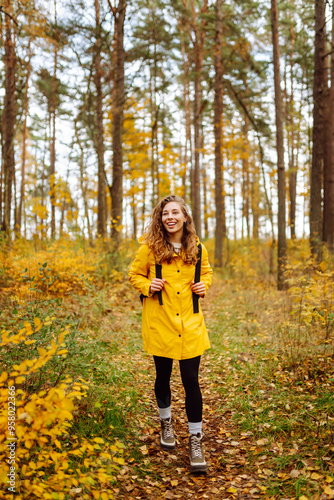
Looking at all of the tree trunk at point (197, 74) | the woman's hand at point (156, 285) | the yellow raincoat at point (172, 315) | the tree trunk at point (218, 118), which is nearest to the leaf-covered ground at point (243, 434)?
the yellow raincoat at point (172, 315)

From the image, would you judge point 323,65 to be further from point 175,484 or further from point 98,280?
point 175,484

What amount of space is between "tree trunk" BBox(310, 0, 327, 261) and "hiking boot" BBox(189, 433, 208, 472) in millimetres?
Result: 6281

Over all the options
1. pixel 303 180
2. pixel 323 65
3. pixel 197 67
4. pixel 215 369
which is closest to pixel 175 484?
pixel 215 369

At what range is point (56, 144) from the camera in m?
20.6

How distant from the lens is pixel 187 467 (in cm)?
290

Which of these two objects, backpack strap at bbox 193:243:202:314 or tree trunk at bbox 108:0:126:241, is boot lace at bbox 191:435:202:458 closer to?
backpack strap at bbox 193:243:202:314

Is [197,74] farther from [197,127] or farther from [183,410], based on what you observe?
[183,410]

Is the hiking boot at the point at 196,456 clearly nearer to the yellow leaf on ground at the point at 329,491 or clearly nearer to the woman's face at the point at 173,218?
the yellow leaf on ground at the point at 329,491

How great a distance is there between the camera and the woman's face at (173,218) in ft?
9.71

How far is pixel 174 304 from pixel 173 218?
2.41 feet

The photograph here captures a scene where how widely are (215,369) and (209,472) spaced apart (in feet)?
6.58

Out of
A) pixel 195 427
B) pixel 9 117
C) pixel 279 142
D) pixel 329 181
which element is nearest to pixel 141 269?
pixel 195 427

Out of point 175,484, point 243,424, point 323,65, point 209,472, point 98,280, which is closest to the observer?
point 175,484

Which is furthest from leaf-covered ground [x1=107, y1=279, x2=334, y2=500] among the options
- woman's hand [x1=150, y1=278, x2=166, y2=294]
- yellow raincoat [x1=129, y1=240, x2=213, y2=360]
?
woman's hand [x1=150, y1=278, x2=166, y2=294]
